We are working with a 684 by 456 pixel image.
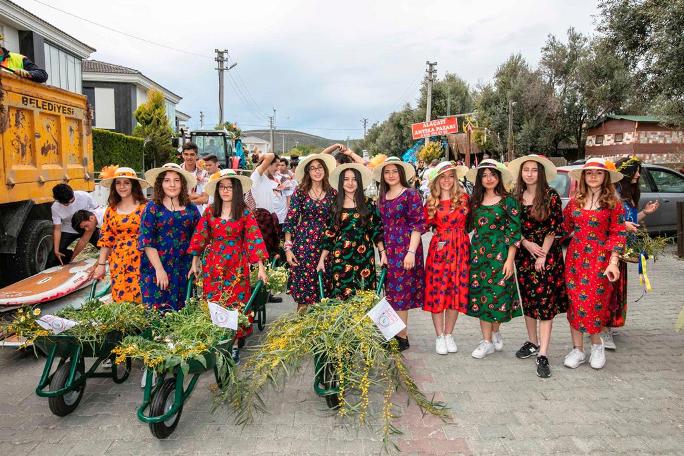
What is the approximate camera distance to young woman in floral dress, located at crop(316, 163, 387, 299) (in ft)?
14.6

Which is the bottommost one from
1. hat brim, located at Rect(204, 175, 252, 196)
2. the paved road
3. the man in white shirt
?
the paved road

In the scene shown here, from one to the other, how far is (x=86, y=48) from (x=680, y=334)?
25223 millimetres

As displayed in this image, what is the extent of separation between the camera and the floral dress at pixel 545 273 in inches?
172

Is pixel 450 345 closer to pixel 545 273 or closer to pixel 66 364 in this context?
pixel 545 273

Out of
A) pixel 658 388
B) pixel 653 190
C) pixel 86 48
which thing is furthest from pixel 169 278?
pixel 86 48

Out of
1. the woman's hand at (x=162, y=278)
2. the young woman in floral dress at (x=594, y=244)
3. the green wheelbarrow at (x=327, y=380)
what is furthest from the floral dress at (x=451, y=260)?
the woman's hand at (x=162, y=278)

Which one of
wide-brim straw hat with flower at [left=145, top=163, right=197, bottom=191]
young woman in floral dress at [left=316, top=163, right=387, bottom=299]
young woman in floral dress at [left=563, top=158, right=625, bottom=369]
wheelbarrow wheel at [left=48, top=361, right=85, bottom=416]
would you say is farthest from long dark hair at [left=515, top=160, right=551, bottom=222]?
wheelbarrow wheel at [left=48, top=361, right=85, bottom=416]

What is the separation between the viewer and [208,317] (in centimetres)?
359

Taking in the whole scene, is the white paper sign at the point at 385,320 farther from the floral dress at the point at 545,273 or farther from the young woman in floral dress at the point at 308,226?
the floral dress at the point at 545,273

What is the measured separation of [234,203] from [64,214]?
3276 millimetres

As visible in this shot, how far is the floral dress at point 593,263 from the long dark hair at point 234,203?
2823 mm

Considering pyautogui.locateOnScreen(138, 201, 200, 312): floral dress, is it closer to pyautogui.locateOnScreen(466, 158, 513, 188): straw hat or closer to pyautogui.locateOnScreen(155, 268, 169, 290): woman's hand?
pyautogui.locateOnScreen(155, 268, 169, 290): woman's hand

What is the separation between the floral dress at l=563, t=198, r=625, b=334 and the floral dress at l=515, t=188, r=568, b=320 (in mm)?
159

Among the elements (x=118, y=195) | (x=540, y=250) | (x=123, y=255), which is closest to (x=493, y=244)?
(x=540, y=250)
